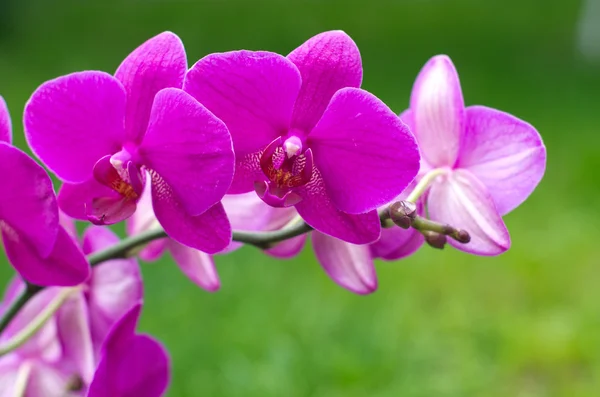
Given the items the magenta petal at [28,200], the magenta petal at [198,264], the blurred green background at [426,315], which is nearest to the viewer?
the magenta petal at [28,200]

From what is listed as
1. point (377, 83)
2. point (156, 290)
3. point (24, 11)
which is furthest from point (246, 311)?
point (24, 11)

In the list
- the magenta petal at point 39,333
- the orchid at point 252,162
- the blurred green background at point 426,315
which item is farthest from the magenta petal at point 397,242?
the blurred green background at point 426,315

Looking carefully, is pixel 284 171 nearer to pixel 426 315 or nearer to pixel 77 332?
pixel 77 332

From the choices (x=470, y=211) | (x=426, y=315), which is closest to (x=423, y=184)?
(x=470, y=211)

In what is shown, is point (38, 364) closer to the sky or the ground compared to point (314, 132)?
closer to the ground

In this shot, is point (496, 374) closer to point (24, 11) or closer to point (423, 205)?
point (423, 205)

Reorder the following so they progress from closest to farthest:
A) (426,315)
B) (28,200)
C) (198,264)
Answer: (28,200) → (198,264) → (426,315)

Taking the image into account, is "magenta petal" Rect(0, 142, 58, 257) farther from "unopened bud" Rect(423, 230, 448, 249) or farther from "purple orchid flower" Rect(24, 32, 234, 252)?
"unopened bud" Rect(423, 230, 448, 249)

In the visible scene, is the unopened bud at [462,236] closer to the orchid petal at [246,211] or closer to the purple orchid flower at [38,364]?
the orchid petal at [246,211]
